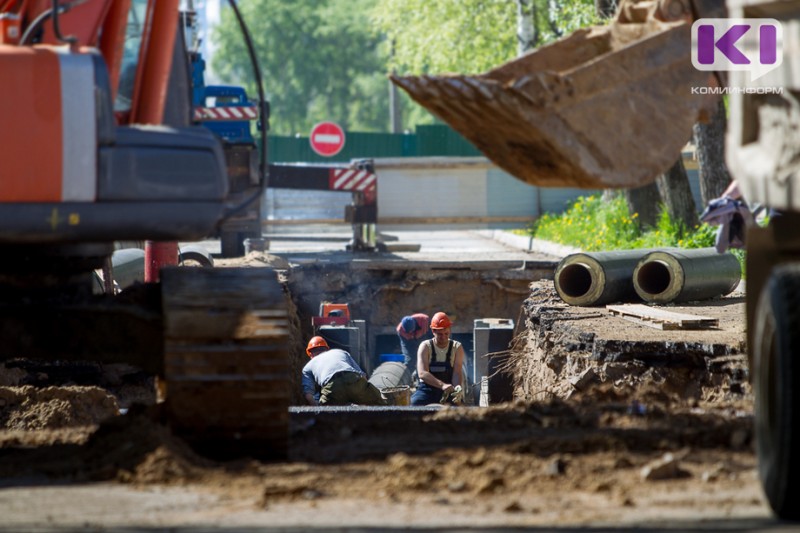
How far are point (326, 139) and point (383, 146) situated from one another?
30.9 feet

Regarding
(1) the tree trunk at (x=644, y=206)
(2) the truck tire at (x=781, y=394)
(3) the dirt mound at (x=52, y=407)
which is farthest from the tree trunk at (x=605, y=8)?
(2) the truck tire at (x=781, y=394)

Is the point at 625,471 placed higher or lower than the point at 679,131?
lower

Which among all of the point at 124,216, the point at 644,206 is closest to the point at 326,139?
the point at 644,206

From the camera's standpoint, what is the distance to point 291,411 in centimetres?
830

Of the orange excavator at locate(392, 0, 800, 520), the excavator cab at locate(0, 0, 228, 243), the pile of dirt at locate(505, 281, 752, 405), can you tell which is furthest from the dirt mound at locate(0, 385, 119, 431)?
the pile of dirt at locate(505, 281, 752, 405)

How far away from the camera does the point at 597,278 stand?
13.0 metres

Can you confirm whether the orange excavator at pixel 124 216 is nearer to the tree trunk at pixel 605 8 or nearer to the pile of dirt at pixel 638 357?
the pile of dirt at pixel 638 357

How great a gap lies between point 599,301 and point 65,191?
8.12 metres

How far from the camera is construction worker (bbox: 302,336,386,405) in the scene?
12.4 metres

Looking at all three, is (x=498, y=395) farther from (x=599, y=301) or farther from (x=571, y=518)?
(x=571, y=518)

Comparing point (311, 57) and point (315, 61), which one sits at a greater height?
point (311, 57)

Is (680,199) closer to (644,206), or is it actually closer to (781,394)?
(644,206)


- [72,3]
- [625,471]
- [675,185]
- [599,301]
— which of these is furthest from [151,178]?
[675,185]

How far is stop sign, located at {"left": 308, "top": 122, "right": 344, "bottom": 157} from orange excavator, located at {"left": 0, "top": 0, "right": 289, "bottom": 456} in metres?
26.5
